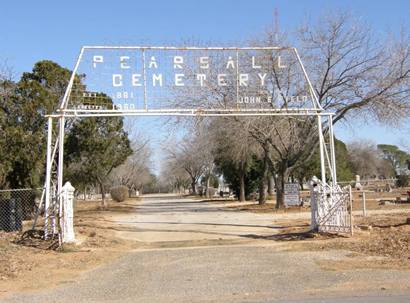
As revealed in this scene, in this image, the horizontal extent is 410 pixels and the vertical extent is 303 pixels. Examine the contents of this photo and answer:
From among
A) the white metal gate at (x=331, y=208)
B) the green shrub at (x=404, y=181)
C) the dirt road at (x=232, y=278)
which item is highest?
the green shrub at (x=404, y=181)

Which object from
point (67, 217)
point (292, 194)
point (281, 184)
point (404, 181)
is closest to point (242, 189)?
point (281, 184)

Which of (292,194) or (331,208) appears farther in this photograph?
(292,194)

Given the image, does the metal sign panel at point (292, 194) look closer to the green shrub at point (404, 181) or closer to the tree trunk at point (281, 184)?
the tree trunk at point (281, 184)

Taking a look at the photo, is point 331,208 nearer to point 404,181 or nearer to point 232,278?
point 232,278

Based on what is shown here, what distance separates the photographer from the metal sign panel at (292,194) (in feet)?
119

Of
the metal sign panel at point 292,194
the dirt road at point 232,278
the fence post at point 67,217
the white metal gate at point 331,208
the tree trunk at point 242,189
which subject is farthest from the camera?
the tree trunk at point 242,189

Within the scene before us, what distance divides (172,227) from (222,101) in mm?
6701

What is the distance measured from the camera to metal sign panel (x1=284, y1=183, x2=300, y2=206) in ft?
119

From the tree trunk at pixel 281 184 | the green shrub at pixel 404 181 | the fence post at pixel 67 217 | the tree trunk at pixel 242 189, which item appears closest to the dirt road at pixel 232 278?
the fence post at pixel 67 217

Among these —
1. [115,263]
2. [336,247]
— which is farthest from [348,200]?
[115,263]

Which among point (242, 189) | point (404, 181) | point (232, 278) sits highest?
point (404, 181)

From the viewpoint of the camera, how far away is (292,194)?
3628cm

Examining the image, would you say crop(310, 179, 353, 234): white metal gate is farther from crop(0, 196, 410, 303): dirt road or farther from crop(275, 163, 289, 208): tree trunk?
crop(275, 163, 289, 208): tree trunk

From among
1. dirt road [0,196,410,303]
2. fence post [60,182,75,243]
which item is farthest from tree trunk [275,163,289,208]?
fence post [60,182,75,243]
